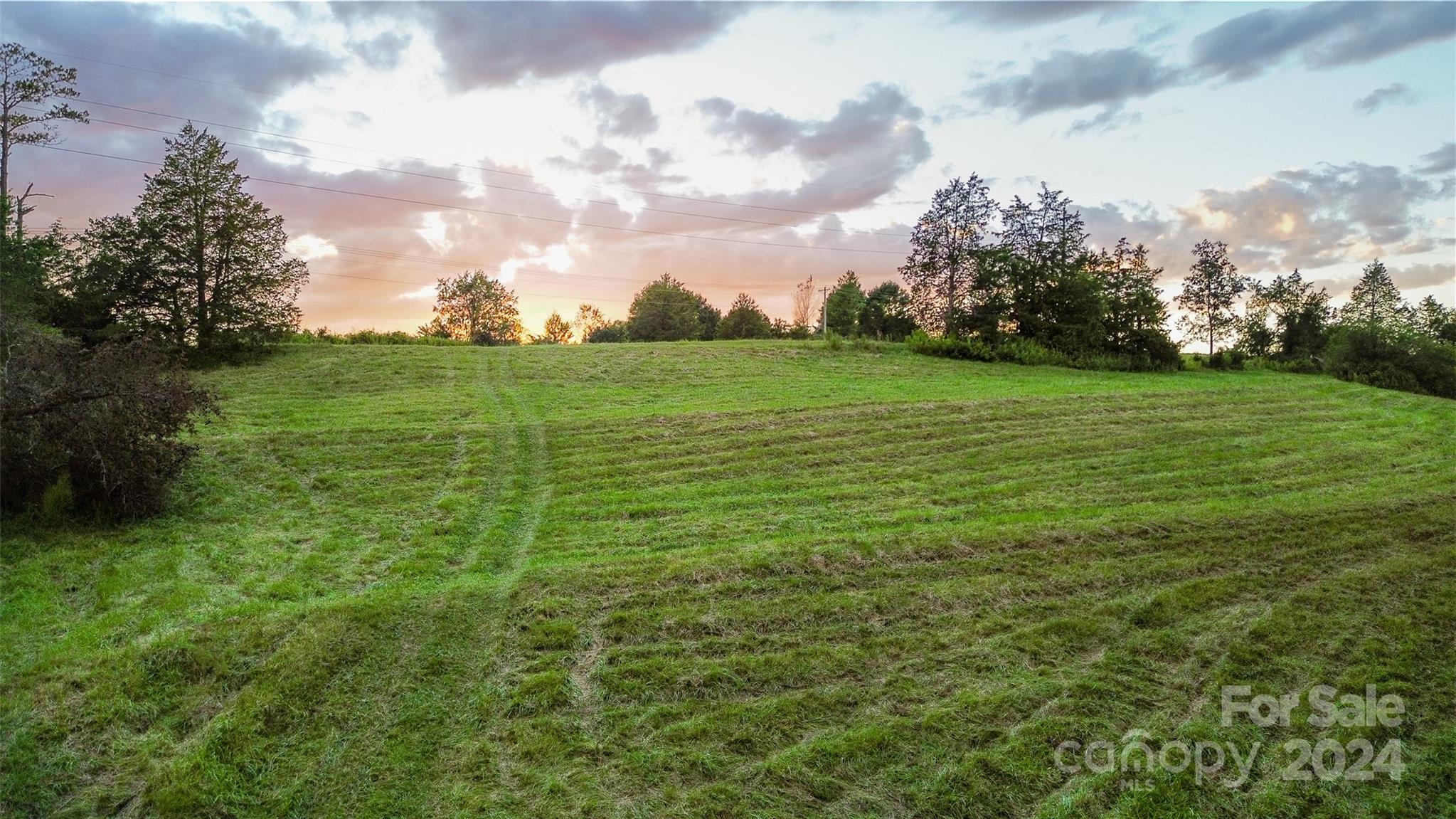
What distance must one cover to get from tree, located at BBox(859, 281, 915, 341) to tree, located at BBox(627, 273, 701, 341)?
17.4 meters

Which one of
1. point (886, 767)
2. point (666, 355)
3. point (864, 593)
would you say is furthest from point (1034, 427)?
point (666, 355)

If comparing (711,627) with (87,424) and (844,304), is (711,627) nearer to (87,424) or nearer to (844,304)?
(87,424)

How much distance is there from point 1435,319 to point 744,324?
185 ft

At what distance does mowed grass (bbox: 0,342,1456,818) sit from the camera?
5508 millimetres

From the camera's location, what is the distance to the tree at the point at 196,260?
28250 mm

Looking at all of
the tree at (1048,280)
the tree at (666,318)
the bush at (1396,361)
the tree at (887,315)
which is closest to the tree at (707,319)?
the tree at (666,318)

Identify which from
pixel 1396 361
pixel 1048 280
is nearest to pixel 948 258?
pixel 1048 280

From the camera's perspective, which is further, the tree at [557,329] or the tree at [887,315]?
the tree at [557,329]

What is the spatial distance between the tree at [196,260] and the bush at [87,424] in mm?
21347

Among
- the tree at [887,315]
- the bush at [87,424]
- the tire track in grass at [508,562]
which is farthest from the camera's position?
the tree at [887,315]

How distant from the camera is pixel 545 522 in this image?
38.2ft

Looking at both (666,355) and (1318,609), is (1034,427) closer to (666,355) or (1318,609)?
(1318,609)

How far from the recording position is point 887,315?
51.5m

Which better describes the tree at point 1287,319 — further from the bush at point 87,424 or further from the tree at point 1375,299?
the bush at point 87,424
